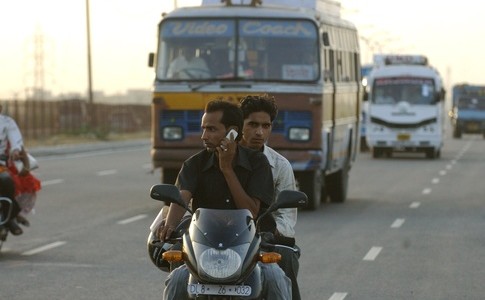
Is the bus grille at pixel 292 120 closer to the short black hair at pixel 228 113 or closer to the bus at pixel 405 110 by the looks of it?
the short black hair at pixel 228 113

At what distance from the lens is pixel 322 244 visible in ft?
54.5

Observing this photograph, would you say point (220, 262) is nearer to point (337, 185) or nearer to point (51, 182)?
point (337, 185)

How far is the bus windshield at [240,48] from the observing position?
71.2ft

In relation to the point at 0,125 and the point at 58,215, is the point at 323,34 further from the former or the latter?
the point at 0,125

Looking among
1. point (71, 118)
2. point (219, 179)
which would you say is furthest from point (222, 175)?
point (71, 118)

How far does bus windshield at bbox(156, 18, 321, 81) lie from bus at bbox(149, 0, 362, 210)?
1 centimetres

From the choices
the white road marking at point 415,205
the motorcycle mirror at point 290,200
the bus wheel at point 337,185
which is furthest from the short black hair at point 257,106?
the bus wheel at point 337,185

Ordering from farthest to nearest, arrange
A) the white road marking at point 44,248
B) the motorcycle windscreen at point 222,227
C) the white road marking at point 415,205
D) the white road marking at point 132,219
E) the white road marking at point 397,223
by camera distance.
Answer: the white road marking at point 415,205
the white road marking at point 132,219
the white road marking at point 397,223
the white road marking at point 44,248
the motorcycle windscreen at point 222,227

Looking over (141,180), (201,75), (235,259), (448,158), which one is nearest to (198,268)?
(235,259)

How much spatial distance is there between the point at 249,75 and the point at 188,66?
3.01ft

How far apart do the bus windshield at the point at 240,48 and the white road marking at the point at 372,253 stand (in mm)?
5891

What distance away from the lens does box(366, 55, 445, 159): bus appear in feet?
151

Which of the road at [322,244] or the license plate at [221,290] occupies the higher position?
the license plate at [221,290]

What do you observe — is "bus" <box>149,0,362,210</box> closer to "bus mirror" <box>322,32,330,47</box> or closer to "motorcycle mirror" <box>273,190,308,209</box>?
"bus mirror" <box>322,32,330,47</box>
